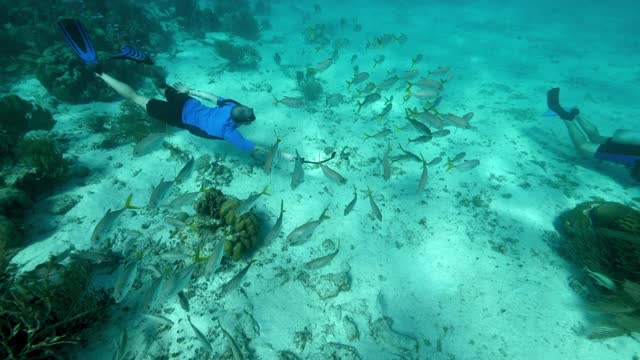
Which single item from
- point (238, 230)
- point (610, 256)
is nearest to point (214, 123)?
point (238, 230)

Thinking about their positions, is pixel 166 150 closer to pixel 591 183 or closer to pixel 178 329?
pixel 178 329

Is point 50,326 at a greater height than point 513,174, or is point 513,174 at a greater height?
point 50,326

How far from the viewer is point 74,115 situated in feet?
25.1

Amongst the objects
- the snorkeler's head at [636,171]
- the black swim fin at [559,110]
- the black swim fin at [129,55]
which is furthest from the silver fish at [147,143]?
the black swim fin at [559,110]

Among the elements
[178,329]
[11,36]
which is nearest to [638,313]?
[178,329]

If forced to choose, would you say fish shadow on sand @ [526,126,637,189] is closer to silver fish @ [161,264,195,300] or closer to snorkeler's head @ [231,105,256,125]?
snorkeler's head @ [231,105,256,125]

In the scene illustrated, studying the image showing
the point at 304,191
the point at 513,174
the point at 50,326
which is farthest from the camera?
the point at 513,174

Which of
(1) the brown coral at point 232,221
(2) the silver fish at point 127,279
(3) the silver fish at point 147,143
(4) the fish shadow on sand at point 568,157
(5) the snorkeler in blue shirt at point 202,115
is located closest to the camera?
(2) the silver fish at point 127,279

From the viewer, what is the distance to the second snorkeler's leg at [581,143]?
8243 millimetres

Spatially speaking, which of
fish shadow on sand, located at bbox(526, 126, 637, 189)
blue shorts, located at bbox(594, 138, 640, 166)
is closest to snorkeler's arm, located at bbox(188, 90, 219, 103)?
fish shadow on sand, located at bbox(526, 126, 637, 189)

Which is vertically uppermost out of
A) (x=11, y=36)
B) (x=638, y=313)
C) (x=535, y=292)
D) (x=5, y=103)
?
(x=11, y=36)

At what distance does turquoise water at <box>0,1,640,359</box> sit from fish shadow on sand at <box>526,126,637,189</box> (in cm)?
6

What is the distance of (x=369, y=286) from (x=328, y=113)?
618 centimetres

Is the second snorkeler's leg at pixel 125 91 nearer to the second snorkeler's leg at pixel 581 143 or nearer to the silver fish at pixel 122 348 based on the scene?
the silver fish at pixel 122 348
